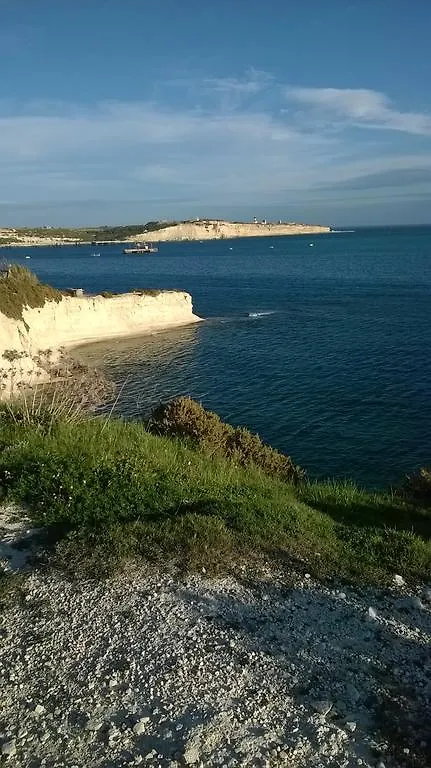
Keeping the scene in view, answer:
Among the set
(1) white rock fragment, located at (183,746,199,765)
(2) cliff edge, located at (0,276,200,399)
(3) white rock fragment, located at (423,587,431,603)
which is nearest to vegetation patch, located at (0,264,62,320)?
(2) cliff edge, located at (0,276,200,399)

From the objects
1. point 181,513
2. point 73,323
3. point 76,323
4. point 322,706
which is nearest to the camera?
point 322,706

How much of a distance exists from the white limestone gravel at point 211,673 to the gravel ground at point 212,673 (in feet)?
0.04

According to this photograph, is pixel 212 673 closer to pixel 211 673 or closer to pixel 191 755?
pixel 211 673

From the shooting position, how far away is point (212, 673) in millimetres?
5711

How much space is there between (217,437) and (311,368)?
2369 centimetres

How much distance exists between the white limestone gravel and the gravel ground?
0.04 ft

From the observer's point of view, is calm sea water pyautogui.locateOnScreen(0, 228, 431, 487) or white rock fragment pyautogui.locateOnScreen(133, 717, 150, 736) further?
calm sea water pyautogui.locateOnScreen(0, 228, 431, 487)

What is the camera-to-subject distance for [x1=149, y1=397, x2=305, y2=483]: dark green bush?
47.6 ft

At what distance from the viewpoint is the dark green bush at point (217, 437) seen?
1452 cm

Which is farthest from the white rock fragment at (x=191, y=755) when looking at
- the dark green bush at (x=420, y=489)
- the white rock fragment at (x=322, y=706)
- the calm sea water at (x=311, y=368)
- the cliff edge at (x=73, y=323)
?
the cliff edge at (x=73, y=323)

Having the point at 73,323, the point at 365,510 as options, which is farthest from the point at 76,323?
the point at 365,510

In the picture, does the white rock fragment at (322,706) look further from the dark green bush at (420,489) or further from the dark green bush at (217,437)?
the dark green bush at (420,489)

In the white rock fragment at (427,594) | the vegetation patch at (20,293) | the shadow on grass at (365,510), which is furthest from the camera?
the vegetation patch at (20,293)

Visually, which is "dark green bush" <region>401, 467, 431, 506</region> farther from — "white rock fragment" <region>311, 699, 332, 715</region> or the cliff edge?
the cliff edge
